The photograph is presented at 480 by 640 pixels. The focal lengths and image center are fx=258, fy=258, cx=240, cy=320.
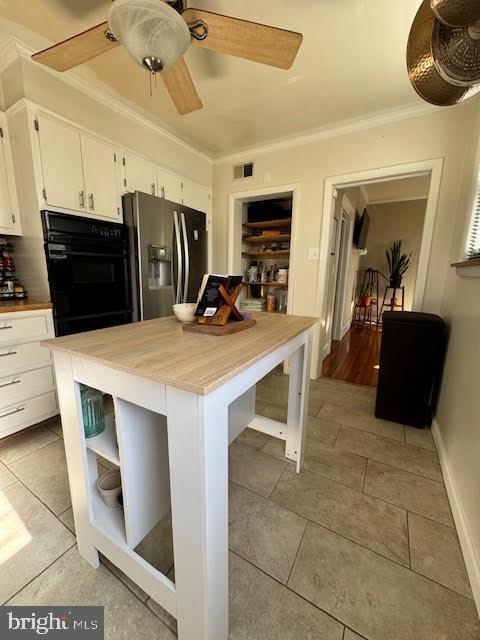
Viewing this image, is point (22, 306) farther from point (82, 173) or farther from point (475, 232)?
point (475, 232)

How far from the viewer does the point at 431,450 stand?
1.77 metres

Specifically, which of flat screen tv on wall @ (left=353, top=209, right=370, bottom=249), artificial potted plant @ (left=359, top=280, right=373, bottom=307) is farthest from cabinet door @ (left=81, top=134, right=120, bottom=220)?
artificial potted plant @ (left=359, top=280, right=373, bottom=307)

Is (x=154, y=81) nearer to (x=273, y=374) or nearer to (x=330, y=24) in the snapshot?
(x=330, y=24)

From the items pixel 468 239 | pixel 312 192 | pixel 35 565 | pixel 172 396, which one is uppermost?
pixel 312 192

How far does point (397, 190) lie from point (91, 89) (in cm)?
464

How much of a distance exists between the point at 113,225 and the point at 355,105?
2317 millimetres

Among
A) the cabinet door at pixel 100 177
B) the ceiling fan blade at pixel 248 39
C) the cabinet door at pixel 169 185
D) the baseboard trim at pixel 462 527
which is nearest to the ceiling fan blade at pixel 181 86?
the ceiling fan blade at pixel 248 39

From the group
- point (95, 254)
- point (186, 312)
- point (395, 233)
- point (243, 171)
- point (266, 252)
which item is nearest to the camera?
point (186, 312)

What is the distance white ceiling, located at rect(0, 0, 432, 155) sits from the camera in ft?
4.60

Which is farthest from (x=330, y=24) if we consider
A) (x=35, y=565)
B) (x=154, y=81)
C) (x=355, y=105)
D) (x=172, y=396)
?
(x=35, y=565)

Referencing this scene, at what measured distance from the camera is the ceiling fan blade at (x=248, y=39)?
3.48 feet

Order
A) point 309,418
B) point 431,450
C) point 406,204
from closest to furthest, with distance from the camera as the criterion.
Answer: point 431,450 → point 309,418 → point 406,204

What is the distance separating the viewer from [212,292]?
116cm

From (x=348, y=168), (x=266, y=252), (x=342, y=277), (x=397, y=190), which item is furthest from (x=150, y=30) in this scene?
(x=397, y=190)
